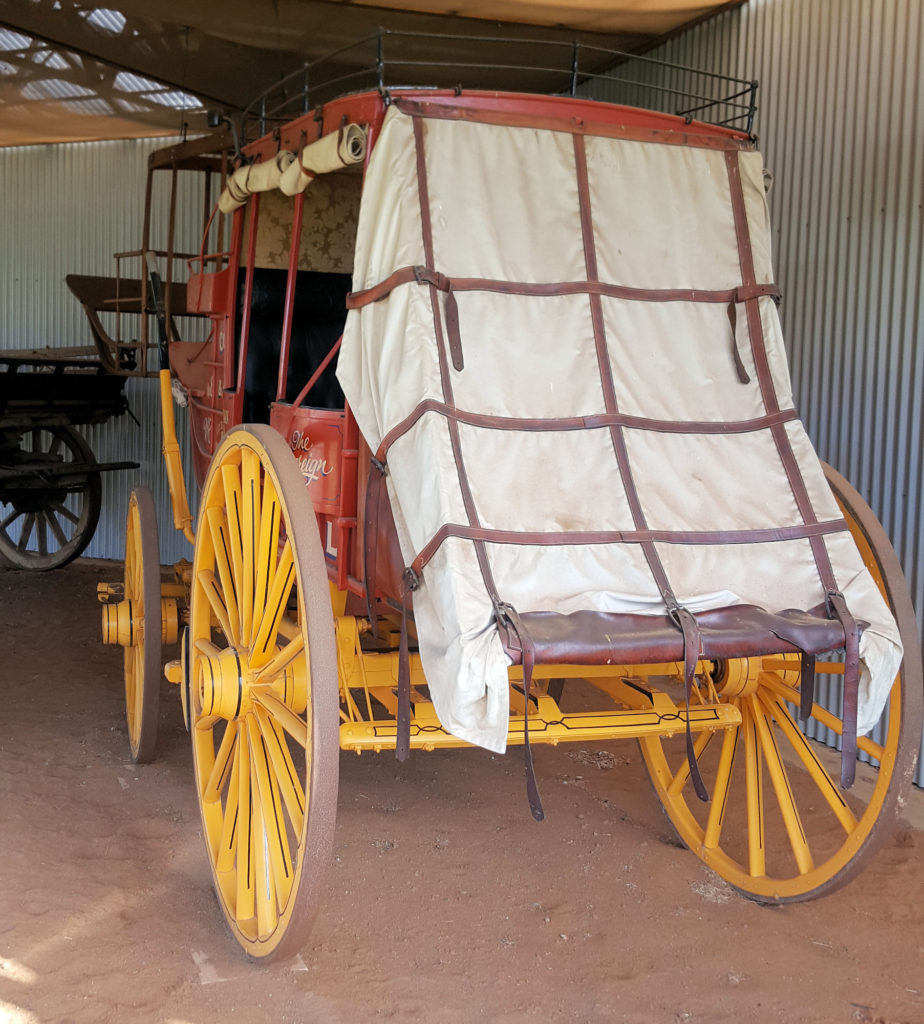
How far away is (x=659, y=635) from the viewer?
2.28 meters

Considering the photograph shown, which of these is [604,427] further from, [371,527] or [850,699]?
[850,699]

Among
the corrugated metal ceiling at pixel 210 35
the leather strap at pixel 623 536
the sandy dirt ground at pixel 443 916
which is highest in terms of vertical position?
the corrugated metal ceiling at pixel 210 35

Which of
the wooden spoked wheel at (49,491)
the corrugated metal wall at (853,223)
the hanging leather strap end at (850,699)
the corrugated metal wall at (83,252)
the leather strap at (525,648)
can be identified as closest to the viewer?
the leather strap at (525,648)

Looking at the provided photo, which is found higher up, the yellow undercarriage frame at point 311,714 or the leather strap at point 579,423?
the leather strap at point 579,423

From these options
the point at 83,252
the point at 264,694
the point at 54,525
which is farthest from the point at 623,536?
the point at 83,252

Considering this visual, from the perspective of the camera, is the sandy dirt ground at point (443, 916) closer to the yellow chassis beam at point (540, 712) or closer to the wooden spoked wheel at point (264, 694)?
the wooden spoked wheel at point (264, 694)

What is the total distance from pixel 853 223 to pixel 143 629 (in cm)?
352

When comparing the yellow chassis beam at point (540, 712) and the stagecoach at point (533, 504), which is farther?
the yellow chassis beam at point (540, 712)

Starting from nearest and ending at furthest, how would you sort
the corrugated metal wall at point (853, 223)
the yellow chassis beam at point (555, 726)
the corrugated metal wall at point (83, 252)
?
the yellow chassis beam at point (555, 726) → the corrugated metal wall at point (853, 223) → the corrugated metal wall at point (83, 252)

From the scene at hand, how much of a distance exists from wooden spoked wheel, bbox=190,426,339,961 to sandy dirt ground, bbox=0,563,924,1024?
25 cm

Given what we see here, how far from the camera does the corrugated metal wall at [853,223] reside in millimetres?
4246

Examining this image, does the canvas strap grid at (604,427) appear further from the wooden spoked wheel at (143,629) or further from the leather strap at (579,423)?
the wooden spoked wheel at (143,629)

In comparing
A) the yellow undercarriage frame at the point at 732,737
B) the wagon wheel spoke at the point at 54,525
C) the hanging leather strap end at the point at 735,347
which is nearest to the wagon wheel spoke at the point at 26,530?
the wagon wheel spoke at the point at 54,525

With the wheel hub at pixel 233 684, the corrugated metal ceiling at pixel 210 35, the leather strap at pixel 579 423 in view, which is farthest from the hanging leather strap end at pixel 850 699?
the corrugated metal ceiling at pixel 210 35
